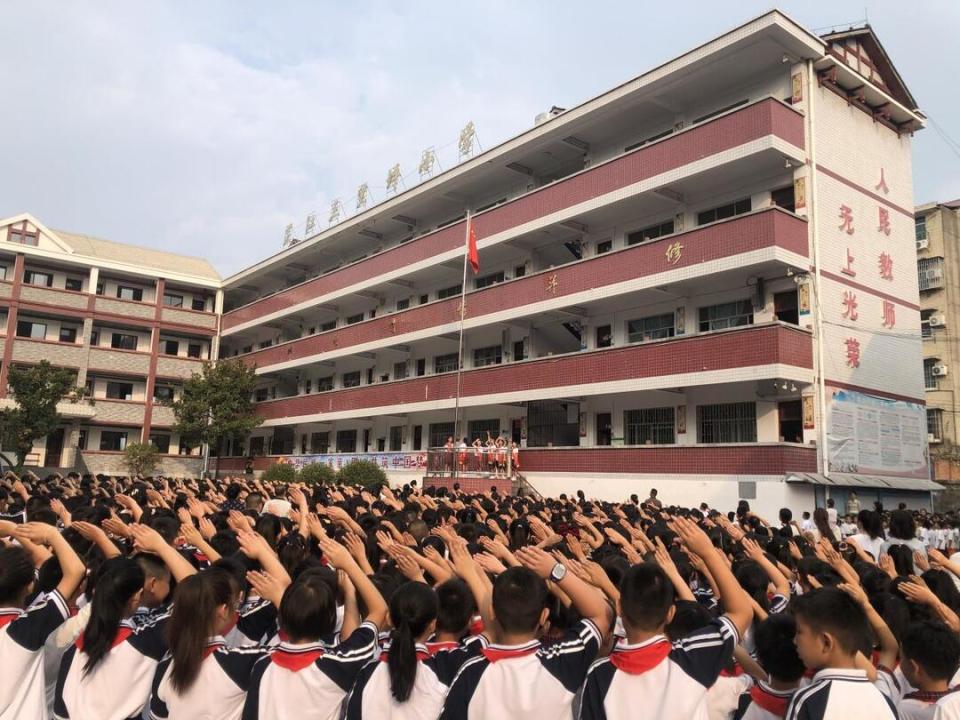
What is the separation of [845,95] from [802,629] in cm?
1995

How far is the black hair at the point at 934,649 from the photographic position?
2877 mm

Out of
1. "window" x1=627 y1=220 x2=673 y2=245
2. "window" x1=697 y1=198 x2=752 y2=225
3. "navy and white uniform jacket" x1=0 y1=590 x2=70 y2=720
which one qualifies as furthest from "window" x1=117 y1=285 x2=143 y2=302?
"navy and white uniform jacket" x1=0 y1=590 x2=70 y2=720

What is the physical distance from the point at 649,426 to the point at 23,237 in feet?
98.9

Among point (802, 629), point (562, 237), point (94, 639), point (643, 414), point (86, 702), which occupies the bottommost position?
point (86, 702)

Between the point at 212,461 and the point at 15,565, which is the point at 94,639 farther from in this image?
the point at 212,461

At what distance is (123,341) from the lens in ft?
121

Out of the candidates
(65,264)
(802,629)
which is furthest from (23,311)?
(802,629)

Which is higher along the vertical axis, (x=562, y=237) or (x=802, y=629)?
(x=562, y=237)

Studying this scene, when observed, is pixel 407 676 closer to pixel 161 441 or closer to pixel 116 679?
pixel 116 679

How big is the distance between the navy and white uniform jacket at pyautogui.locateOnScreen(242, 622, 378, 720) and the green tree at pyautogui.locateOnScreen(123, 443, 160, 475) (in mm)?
33202

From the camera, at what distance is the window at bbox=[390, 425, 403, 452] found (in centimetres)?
2855

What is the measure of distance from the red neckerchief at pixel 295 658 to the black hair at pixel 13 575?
1305 mm

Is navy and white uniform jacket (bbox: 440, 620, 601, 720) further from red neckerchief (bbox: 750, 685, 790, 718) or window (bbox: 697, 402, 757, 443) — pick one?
window (bbox: 697, 402, 757, 443)

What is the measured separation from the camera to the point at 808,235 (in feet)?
56.2
